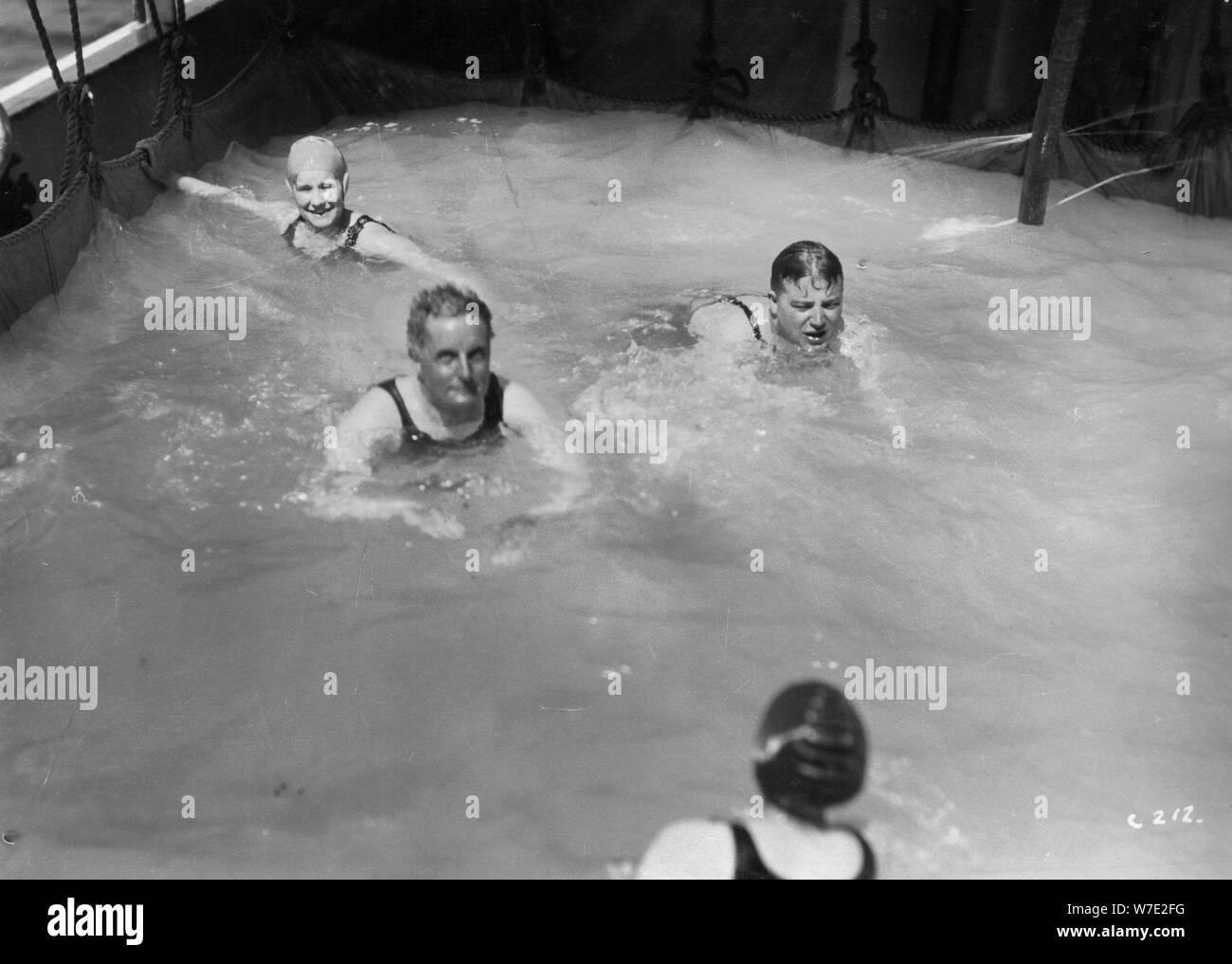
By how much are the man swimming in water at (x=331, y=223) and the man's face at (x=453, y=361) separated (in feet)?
5.51

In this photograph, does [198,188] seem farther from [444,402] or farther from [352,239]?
[444,402]

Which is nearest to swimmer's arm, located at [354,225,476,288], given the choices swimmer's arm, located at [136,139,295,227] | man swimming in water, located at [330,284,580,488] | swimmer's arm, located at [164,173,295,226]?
swimmer's arm, located at [136,139,295,227]

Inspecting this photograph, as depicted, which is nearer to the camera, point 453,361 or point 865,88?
point 453,361

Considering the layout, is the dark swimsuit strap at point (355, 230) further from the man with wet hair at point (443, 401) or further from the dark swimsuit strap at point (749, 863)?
the dark swimsuit strap at point (749, 863)

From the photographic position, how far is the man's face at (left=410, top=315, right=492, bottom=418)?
4.50m

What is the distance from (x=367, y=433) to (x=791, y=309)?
171 cm

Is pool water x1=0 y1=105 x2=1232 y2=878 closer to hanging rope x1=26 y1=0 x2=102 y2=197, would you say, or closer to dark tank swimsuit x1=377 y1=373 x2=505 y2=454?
dark tank swimsuit x1=377 y1=373 x2=505 y2=454

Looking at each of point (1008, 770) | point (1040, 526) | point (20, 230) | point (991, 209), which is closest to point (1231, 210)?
point (991, 209)

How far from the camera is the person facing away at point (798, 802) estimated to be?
9.66 feet

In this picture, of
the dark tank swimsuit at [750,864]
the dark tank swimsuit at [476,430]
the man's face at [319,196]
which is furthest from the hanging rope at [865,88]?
the dark tank swimsuit at [750,864]

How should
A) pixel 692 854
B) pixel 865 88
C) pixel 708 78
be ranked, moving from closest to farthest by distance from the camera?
pixel 692 854 → pixel 865 88 → pixel 708 78

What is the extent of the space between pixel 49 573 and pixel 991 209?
492 cm

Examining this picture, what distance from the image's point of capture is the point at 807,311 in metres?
5.18

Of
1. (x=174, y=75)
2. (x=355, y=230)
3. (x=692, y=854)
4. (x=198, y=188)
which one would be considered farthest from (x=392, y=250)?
(x=692, y=854)
